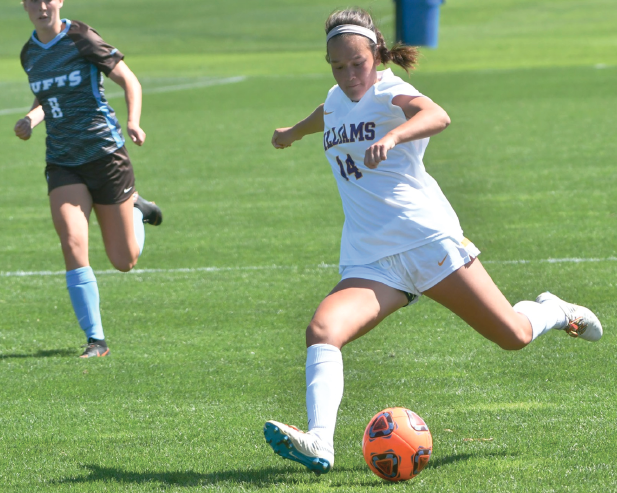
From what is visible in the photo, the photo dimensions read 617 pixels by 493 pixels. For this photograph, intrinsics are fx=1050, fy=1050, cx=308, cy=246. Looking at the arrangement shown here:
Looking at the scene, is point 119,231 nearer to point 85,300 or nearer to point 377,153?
point 85,300

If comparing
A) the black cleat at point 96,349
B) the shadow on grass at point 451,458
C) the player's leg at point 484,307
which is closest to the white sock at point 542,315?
the player's leg at point 484,307

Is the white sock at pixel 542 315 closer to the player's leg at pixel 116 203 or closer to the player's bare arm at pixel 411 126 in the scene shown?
the player's bare arm at pixel 411 126

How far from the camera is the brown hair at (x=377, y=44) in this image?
4.82m

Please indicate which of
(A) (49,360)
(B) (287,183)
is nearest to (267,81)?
(B) (287,183)

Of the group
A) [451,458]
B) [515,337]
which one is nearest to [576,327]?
[515,337]

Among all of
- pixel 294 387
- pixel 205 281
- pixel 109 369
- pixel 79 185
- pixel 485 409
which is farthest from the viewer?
pixel 205 281

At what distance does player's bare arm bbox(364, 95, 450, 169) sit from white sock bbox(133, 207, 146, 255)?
327 centimetres

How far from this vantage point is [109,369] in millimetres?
6516

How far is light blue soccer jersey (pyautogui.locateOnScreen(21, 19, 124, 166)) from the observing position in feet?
22.7

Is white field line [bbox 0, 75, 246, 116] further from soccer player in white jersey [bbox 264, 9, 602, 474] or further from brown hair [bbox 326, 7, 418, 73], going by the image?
soccer player in white jersey [bbox 264, 9, 602, 474]

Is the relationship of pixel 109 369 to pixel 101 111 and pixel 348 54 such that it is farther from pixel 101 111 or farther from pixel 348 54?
pixel 348 54

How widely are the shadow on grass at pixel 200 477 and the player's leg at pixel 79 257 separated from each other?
223 cm

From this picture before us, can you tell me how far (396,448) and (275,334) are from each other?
2.93 m

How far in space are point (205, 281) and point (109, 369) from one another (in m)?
2.56
